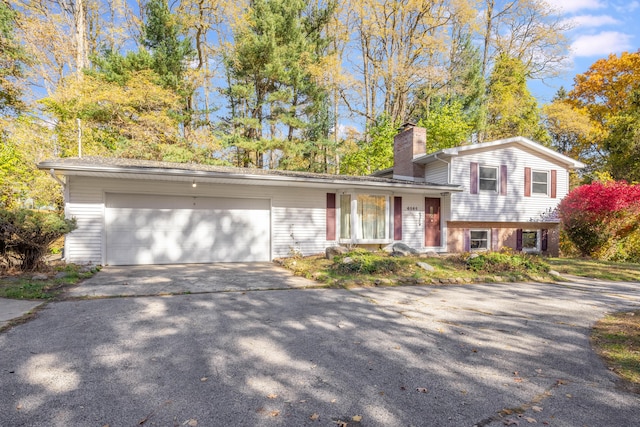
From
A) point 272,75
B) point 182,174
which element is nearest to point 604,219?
point 182,174

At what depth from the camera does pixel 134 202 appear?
9430 millimetres

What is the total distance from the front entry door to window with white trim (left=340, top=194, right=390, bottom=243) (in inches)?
79.2

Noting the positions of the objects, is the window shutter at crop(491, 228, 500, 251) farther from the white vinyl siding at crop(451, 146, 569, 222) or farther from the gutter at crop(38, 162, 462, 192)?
the gutter at crop(38, 162, 462, 192)

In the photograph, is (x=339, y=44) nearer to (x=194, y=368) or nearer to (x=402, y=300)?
(x=402, y=300)

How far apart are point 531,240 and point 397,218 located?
7201mm

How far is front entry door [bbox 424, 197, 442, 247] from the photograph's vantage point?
42.8 ft

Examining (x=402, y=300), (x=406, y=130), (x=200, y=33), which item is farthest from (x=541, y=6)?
(x=402, y=300)

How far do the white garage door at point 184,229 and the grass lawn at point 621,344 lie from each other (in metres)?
8.66

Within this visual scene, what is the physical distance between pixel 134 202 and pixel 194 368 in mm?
7963

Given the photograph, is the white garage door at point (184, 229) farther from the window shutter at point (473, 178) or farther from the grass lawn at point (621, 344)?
the grass lawn at point (621, 344)

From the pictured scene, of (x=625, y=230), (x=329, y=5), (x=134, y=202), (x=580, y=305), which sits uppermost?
(x=329, y=5)

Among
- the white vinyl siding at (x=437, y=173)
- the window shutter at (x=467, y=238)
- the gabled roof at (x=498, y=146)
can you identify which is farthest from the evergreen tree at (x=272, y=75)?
the window shutter at (x=467, y=238)

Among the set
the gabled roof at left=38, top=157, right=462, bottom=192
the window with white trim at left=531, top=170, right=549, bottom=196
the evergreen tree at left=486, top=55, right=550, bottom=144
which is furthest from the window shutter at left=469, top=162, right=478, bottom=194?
the evergreen tree at left=486, top=55, right=550, bottom=144

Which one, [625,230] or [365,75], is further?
[365,75]
